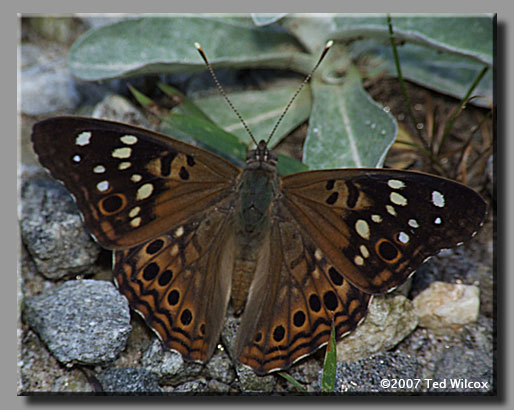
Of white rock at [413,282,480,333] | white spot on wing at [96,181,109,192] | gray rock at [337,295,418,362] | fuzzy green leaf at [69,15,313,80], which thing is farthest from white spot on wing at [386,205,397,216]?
fuzzy green leaf at [69,15,313,80]

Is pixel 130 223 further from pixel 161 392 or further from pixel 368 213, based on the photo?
pixel 368 213

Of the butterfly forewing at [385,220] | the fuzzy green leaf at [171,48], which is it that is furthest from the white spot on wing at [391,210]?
the fuzzy green leaf at [171,48]

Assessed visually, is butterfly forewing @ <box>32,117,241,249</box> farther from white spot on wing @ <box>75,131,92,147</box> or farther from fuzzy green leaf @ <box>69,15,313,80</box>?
fuzzy green leaf @ <box>69,15,313,80</box>

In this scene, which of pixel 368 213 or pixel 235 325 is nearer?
pixel 368 213

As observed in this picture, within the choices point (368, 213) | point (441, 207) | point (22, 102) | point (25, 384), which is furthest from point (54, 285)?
point (441, 207)

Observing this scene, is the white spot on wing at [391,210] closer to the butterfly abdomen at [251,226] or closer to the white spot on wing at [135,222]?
the butterfly abdomen at [251,226]

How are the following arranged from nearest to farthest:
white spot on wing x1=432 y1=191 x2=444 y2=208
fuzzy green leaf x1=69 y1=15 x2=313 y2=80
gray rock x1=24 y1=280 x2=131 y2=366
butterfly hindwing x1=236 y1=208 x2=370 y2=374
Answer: white spot on wing x1=432 y1=191 x2=444 y2=208, butterfly hindwing x1=236 y1=208 x2=370 y2=374, gray rock x1=24 y1=280 x2=131 y2=366, fuzzy green leaf x1=69 y1=15 x2=313 y2=80
